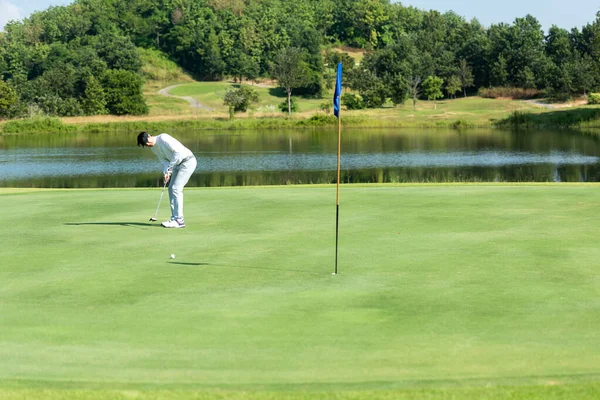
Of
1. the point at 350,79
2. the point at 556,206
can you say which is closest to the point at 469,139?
the point at 350,79

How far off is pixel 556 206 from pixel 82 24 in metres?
172

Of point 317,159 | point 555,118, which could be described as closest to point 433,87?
point 555,118

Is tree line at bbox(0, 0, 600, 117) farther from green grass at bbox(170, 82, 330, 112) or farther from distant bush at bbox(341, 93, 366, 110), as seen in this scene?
green grass at bbox(170, 82, 330, 112)

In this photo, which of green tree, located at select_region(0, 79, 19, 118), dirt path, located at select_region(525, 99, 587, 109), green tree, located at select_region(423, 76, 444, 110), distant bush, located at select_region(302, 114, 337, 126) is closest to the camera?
distant bush, located at select_region(302, 114, 337, 126)

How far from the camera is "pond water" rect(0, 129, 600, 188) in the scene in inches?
1858

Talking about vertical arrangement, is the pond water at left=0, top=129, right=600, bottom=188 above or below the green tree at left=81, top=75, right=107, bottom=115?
below

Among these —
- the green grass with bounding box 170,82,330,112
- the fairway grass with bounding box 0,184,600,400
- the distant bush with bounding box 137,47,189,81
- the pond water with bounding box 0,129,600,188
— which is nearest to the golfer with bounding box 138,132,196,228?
the fairway grass with bounding box 0,184,600,400

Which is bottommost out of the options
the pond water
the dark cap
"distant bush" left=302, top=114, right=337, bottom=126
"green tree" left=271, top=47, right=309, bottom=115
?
the pond water

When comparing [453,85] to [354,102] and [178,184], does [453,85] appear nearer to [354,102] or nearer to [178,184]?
[354,102]

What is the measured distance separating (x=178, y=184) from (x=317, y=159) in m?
43.4

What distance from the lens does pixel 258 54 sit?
167m

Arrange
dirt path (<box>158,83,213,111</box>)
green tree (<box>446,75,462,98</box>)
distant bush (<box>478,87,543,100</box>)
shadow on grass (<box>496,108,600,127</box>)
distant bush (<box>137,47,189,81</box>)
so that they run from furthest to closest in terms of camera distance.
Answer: distant bush (<box>137,47,189,81</box>)
dirt path (<box>158,83,213,111</box>)
green tree (<box>446,75,462,98</box>)
distant bush (<box>478,87,543,100</box>)
shadow on grass (<box>496,108,600,127</box>)

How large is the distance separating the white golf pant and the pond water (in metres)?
27.5

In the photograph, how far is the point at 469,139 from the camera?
256 feet
